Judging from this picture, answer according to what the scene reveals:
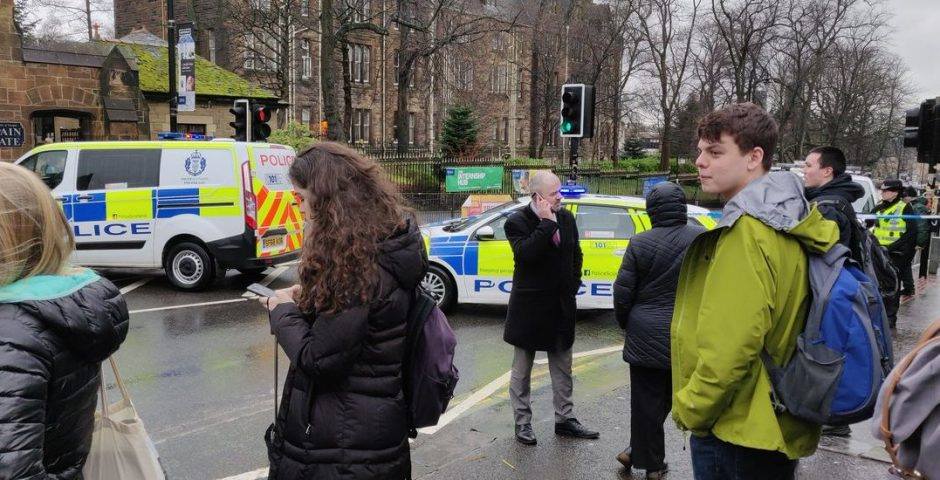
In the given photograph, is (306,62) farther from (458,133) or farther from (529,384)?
(529,384)

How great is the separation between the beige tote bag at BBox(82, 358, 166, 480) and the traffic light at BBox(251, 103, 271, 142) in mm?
13050

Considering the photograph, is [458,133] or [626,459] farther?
[458,133]

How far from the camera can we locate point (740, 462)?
2465 millimetres

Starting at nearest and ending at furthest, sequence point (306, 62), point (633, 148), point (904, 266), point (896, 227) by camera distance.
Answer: point (896, 227), point (904, 266), point (306, 62), point (633, 148)

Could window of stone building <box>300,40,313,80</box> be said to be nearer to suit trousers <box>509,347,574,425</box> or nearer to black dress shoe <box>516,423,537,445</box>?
suit trousers <box>509,347,574,425</box>

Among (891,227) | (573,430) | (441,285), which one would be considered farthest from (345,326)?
(891,227)

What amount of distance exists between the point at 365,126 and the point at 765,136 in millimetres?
46426

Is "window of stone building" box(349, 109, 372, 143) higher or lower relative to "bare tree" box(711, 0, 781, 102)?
lower

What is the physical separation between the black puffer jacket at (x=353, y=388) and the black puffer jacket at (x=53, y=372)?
0.57m

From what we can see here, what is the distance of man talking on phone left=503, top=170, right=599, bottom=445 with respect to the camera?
475cm

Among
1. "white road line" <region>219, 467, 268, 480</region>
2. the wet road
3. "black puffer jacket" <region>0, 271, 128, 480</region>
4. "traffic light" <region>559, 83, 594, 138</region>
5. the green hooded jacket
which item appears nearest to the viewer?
"black puffer jacket" <region>0, 271, 128, 480</region>

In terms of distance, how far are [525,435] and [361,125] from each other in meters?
44.3

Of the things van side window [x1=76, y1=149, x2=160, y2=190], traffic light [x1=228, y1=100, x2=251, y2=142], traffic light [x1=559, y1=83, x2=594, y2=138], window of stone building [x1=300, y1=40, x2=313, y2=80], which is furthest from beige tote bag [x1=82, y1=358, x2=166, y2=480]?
window of stone building [x1=300, y1=40, x2=313, y2=80]

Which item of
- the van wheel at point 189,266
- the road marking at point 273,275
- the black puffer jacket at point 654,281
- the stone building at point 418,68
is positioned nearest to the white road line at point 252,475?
the black puffer jacket at point 654,281
